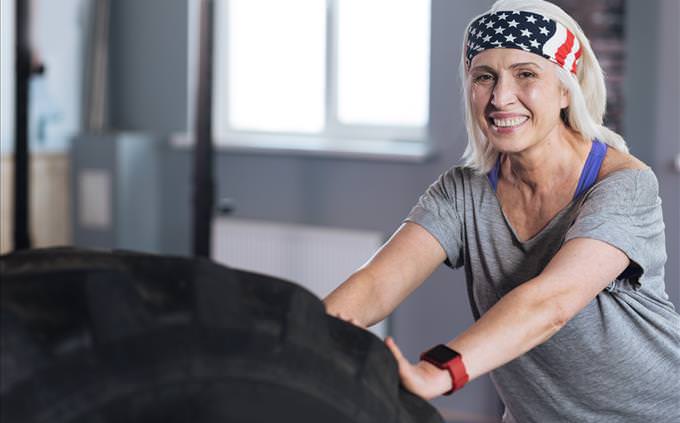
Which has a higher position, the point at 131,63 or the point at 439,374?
the point at 131,63

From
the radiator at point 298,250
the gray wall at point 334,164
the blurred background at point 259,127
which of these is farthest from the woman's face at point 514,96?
the radiator at point 298,250

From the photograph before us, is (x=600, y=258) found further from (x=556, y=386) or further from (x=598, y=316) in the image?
(x=556, y=386)

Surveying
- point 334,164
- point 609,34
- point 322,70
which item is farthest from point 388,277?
point 322,70

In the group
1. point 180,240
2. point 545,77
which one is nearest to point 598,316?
point 545,77

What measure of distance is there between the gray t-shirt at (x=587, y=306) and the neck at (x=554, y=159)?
45 millimetres

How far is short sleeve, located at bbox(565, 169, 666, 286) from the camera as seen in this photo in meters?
1.16

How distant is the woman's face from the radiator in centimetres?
228

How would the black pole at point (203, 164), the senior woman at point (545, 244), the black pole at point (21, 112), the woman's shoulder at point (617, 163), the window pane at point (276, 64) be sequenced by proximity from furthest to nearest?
the window pane at point (276, 64), the black pole at point (203, 164), the black pole at point (21, 112), the woman's shoulder at point (617, 163), the senior woman at point (545, 244)

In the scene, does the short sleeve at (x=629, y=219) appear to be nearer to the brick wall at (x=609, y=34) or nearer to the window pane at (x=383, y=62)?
the brick wall at (x=609, y=34)

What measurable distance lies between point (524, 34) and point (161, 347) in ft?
2.35

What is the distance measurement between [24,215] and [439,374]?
2.15 m

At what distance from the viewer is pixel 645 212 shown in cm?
121

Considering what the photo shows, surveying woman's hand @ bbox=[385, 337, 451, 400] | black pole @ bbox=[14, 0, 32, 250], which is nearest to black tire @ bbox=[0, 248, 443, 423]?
woman's hand @ bbox=[385, 337, 451, 400]

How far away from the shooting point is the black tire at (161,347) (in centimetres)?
56
